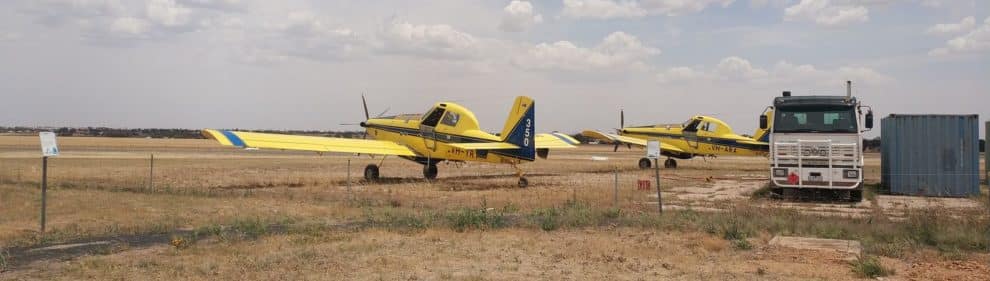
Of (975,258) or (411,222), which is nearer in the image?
(975,258)

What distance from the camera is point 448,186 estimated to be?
22.5 meters

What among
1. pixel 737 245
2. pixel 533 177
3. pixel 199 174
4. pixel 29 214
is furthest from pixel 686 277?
pixel 199 174

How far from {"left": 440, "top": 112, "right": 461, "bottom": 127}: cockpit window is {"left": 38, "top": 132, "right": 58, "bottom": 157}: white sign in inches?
545

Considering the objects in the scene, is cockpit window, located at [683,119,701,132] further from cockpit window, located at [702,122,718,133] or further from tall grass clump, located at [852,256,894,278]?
tall grass clump, located at [852,256,894,278]

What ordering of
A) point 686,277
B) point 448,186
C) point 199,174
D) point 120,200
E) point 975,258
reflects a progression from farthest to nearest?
point 199,174
point 448,186
point 120,200
point 975,258
point 686,277

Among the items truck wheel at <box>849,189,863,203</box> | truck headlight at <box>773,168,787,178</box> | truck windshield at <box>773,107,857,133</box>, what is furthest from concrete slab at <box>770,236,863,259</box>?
truck wheel at <box>849,189,863,203</box>

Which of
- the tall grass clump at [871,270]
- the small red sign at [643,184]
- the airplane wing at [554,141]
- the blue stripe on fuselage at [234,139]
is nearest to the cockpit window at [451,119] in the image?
the airplane wing at [554,141]

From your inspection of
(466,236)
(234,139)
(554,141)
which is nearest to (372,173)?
(234,139)

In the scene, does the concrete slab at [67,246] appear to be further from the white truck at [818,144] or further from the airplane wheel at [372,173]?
the airplane wheel at [372,173]

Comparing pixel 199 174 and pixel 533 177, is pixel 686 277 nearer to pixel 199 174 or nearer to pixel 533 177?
pixel 533 177

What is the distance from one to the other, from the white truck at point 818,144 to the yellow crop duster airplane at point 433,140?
7.60 m

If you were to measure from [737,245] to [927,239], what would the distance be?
2.76 meters

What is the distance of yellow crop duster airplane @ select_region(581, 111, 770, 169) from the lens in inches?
1218

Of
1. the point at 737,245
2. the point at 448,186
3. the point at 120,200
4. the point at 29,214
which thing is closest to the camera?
the point at 737,245
